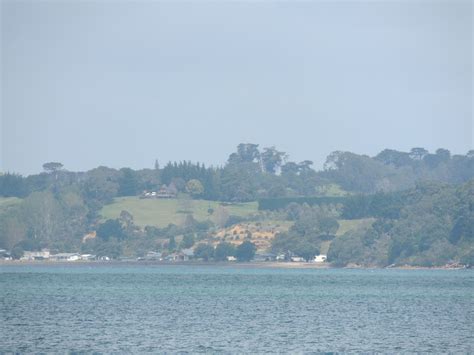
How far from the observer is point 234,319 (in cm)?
7050

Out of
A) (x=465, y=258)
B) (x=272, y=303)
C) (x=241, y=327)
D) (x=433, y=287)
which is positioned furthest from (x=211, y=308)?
(x=465, y=258)

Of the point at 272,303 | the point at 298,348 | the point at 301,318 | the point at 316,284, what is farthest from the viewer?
the point at 316,284

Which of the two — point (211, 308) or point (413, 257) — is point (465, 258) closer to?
point (413, 257)

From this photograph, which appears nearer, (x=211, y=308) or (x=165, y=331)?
(x=165, y=331)

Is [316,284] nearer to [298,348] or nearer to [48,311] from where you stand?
[48,311]

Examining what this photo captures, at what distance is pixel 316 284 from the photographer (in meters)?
126

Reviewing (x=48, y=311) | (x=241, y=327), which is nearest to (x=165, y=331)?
(x=241, y=327)

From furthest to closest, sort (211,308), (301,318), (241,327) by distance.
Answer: (211,308), (301,318), (241,327)

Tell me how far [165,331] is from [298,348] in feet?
33.0

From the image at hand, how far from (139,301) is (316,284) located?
4156cm

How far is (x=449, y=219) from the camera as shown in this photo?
195125mm

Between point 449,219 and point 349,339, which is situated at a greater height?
point 449,219

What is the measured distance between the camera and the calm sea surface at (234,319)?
2199 inches

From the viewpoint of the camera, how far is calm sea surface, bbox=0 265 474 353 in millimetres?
55844
